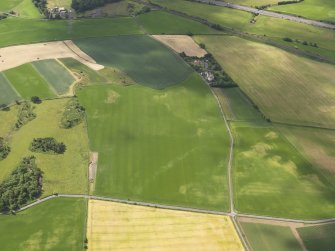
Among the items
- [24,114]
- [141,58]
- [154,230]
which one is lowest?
[154,230]

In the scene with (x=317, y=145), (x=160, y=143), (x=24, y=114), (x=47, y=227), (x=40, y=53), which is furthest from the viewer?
(x=40, y=53)

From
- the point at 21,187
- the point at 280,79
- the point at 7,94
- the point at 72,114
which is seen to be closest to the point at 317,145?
the point at 280,79

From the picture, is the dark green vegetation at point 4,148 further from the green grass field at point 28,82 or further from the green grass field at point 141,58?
the green grass field at point 141,58

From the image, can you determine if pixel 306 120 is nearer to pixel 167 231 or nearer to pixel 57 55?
pixel 167 231

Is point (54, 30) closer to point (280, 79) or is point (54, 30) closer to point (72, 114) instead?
point (72, 114)

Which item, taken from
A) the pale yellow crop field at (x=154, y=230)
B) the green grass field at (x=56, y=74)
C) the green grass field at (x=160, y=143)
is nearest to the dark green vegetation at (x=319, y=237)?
the pale yellow crop field at (x=154, y=230)
